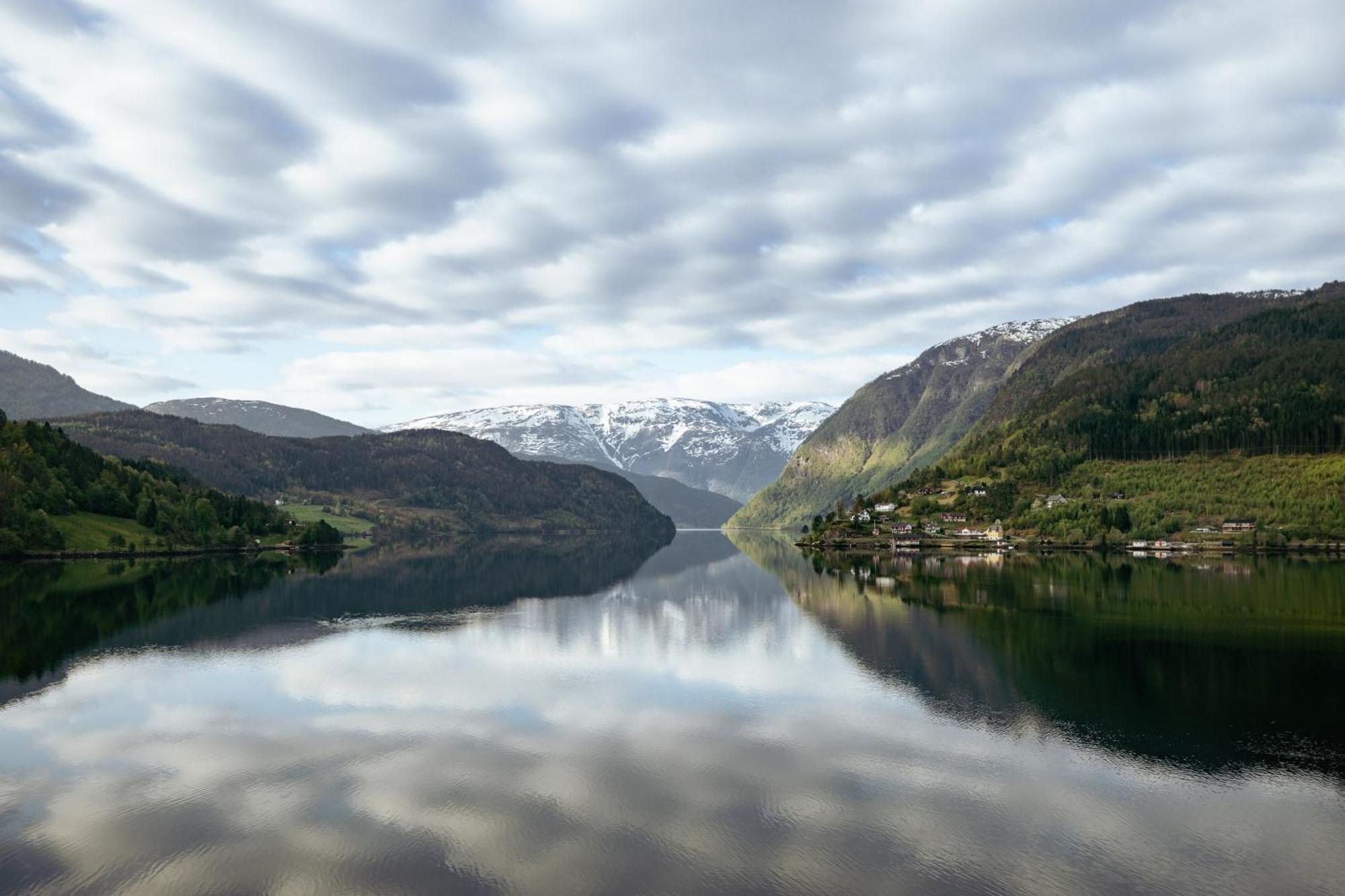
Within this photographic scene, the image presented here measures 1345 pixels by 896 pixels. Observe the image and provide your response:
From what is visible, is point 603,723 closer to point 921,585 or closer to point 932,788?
point 932,788

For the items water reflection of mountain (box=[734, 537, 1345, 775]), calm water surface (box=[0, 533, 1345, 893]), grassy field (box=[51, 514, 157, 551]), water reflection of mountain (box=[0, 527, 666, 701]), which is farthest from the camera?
grassy field (box=[51, 514, 157, 551])

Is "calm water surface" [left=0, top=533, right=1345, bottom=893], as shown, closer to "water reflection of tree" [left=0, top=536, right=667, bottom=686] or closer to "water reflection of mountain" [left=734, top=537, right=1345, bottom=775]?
"water reflection of mountain" [left=734, top=537, right=1345, bottom=775]

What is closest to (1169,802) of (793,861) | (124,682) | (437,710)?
(793,861)

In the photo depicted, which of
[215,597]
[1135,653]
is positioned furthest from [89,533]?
[1135,653]

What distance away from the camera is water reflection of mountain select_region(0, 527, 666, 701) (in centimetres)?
7644

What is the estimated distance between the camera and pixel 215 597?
11338cm

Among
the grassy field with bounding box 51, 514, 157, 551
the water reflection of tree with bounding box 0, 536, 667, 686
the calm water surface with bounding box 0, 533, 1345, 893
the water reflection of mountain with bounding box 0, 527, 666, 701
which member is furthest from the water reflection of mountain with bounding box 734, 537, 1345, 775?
the grassy field with bounding box 51, 514, 157, 551

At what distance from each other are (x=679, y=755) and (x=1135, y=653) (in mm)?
43310

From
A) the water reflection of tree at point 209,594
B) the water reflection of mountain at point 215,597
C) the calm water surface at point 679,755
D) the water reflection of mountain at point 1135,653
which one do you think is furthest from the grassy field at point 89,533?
the water reflection of mountain at point 1135,653

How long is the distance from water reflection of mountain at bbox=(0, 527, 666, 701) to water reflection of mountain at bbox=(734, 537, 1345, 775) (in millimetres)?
51269

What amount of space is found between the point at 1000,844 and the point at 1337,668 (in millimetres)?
44728

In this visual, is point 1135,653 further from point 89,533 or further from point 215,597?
point 89,533

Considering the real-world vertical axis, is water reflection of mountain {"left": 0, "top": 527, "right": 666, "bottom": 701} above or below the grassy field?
below

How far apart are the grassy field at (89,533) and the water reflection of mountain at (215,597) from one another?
19253mm
